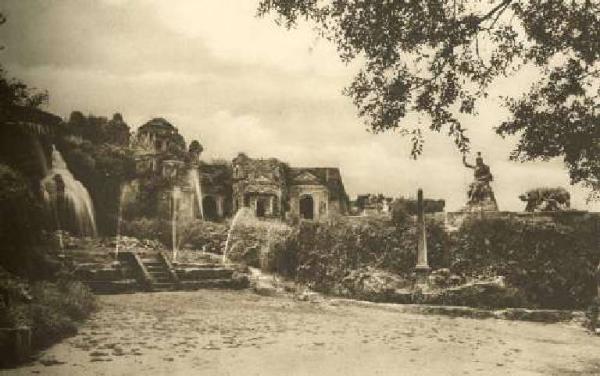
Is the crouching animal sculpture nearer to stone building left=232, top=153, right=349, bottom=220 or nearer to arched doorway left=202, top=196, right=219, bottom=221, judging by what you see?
stone building left=232, top=153, right=349, bottom=220

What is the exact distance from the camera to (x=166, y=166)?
2845 cm

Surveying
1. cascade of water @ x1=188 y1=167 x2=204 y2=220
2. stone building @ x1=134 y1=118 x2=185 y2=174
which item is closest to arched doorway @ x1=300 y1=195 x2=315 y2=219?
cascade of water @ x1=188 y1=167 x2=204 y2=220

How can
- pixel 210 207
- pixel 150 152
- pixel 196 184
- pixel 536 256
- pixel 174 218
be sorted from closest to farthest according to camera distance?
pixel 536 256, pixel 174 218, pixel 150 152, pixel 196 184, pixel 210 207

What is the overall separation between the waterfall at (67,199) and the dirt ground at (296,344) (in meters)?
7.73

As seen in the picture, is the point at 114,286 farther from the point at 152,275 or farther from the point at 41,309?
the point at 41,309

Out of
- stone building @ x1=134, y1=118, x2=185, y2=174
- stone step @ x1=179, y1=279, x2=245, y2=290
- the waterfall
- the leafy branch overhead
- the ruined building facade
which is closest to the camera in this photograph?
the leafy branch overhead

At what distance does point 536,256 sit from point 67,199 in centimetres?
1598

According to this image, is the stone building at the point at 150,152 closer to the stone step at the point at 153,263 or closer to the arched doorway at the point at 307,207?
the stone step at the point at 153,263

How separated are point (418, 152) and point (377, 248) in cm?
1094

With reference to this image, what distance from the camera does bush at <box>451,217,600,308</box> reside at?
48.0 ft

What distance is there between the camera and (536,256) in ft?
51.2

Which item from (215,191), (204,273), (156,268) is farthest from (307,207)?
(156,268)

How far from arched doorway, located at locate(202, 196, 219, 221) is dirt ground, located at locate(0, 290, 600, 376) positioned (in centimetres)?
2071

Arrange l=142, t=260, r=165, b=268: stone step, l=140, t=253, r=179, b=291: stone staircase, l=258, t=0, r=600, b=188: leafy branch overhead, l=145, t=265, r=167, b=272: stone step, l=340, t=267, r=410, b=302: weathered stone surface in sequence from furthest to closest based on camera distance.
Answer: l=142, t=260, r=165, b=268: stone step → l=145, t=265, r=167, b=272: stone step → l=340, t=267, r=410, b=302: weathered stone surface → l=140, t=253, r=179, b=291: stone staircase → l=258, t=0, r=600, b=188: leafy branch overhead
